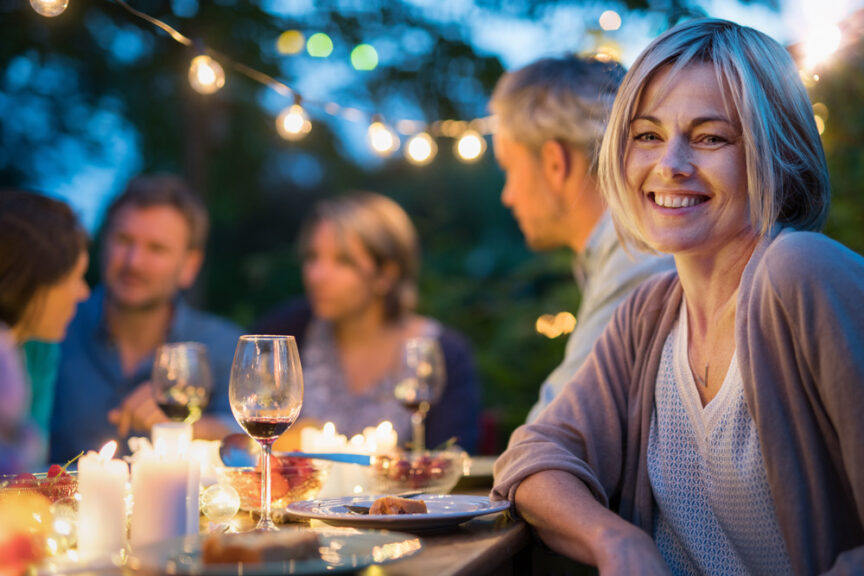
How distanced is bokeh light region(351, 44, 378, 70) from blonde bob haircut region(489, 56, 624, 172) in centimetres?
148

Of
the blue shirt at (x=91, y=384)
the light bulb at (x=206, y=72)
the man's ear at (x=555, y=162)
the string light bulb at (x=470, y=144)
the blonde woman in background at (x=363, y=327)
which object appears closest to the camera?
the light bulb at (x=206, y=72)

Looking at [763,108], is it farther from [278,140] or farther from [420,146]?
[278,140]

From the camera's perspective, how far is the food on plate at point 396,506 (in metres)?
1.33

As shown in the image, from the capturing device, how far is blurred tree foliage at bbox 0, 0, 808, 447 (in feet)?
12.6

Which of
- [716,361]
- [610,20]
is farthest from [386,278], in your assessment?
[716,361]

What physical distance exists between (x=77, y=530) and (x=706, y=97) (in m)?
1.19

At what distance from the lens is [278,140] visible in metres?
5.44

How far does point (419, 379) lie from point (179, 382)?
2.17 ft

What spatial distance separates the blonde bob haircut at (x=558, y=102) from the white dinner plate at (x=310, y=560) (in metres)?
1.63

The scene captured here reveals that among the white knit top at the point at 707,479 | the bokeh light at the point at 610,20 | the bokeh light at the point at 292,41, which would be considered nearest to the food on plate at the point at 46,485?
the white knit top at the point at 707,479

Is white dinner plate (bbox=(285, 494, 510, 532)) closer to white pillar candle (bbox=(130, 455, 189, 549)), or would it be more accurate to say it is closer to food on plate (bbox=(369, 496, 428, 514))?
food on plate (bbox=(369, 496, 428, 514))

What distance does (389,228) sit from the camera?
3637mm

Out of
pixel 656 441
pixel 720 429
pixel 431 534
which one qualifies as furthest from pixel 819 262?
pixel 431 534

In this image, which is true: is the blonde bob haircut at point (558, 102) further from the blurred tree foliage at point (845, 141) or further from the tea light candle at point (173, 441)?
the tea light candle at point (173, 441)
